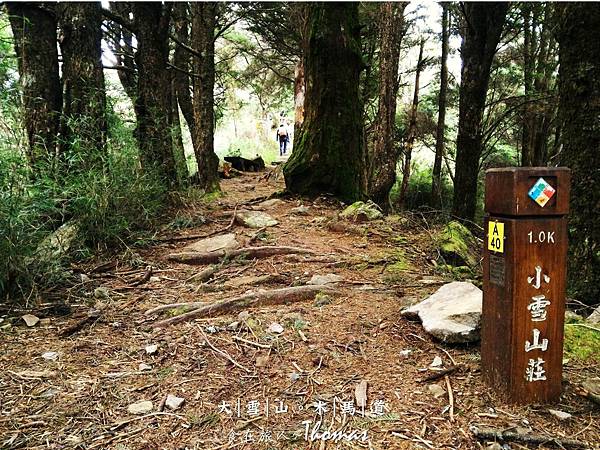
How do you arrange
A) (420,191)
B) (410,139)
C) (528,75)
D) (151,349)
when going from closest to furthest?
(151,349) → (528,75) → (410,139) → (420,191)

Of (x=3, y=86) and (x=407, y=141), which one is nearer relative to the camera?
(x=3, y=86)

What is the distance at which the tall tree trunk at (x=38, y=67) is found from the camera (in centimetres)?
468

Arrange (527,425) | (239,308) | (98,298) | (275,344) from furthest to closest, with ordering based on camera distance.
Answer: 1. (98,298)
2. (239,308)
3. (275,344)
4. (527,425)

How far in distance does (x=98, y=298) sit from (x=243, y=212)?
8.51 ft

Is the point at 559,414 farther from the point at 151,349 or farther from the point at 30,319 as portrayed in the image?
the point at 30,319

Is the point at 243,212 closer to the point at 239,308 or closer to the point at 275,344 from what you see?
the point at 239,308

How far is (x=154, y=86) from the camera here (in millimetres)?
6184

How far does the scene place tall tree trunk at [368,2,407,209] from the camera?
30.3 ft

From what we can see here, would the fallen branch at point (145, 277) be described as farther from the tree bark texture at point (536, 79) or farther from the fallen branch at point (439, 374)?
the tree bark texture at point (536, 79)

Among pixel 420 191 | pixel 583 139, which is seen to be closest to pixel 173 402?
pixel 583 139

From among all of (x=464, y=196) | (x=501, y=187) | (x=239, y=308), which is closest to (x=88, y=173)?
(x=239, y=308)

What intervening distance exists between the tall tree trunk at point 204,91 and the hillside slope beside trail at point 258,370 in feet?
13.7

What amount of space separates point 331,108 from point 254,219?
7.72 feet

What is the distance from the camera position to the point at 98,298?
3.55 meters
